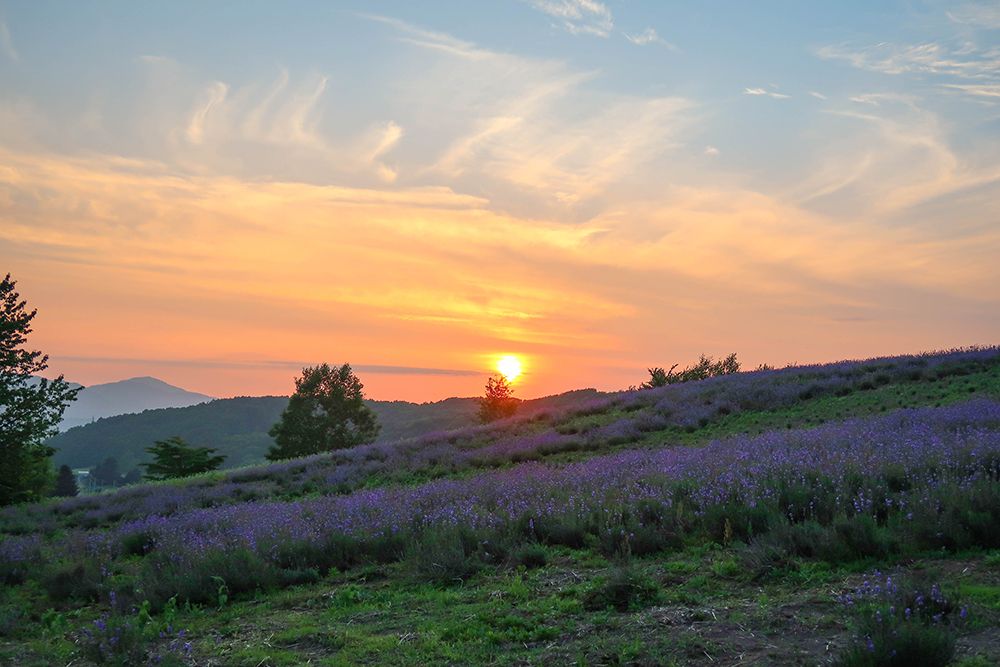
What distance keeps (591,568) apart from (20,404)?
33193 mm

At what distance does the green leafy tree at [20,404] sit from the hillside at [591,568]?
22.0 metres

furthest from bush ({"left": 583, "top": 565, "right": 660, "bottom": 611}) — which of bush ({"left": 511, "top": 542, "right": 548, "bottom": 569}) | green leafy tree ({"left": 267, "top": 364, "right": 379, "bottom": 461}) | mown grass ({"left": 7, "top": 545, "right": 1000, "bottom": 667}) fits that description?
green leafy tree ({"left": 267, "top": 364, "right": 379, "bottom": 461})

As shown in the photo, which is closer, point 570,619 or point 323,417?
point 570,619

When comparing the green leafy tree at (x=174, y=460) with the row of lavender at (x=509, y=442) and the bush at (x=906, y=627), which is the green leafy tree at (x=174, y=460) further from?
the bush at (x=906, y=627)

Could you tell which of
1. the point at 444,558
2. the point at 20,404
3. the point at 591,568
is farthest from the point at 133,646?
the point at 20,404

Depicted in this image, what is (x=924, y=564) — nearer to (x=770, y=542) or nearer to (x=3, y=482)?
(x=770, y=542)

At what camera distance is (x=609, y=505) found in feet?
29.0

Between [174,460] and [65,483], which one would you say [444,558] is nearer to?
[174,460]

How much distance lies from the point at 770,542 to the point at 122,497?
1821cm

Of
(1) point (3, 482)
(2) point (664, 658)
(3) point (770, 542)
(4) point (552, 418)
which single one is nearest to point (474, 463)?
(4) point (552, 418)

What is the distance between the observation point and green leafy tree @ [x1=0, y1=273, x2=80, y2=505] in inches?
1227

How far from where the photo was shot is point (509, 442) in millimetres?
19781

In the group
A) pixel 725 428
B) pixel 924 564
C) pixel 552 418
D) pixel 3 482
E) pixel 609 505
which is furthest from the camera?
pixel 3 482

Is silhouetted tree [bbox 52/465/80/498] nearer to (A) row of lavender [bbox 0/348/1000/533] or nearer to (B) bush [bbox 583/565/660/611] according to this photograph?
(A) row of lavender [bbox 0/348/1000/533]
